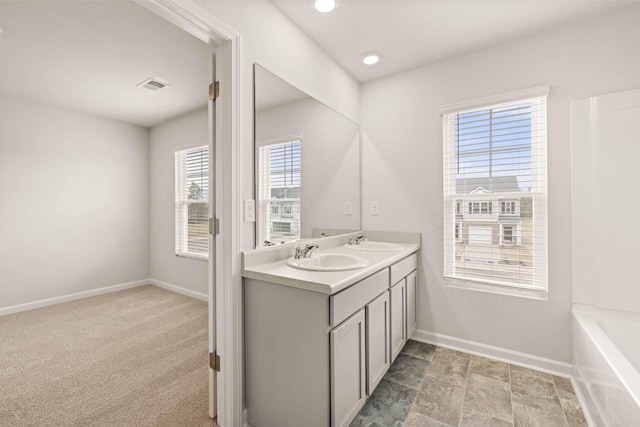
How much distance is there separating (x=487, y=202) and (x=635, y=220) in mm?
822

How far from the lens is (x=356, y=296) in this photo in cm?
149

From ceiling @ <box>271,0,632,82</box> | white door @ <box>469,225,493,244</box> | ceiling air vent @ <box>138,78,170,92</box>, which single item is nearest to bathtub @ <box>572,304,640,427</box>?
white door @ <box>469,225,493,244</box>

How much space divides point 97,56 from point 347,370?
10.2ft

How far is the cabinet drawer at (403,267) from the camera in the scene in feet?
6.55

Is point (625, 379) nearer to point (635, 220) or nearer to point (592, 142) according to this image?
point (635, 220)

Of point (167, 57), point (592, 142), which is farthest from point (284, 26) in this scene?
point (592, 142)

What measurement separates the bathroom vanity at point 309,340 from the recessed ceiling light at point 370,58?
173 centimetres

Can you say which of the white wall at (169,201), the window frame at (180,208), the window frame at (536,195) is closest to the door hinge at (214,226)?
the window frame at (536,195)

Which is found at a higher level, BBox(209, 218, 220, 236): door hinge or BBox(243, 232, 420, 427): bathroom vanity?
BBox(209, 218, 220, 236): door hinge

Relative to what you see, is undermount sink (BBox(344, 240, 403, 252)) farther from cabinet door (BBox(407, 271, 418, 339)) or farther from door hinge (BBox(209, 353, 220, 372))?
door hinge (BBox(209, 353, 220, 372))

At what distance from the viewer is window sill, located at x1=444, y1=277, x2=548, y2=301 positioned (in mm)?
2103

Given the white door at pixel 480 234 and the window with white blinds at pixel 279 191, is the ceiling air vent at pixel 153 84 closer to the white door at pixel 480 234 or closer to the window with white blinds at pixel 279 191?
the window with white blinds at pixel 279 191

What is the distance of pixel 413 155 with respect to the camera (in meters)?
2.58

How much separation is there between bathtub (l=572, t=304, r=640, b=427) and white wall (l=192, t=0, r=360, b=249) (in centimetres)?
179
